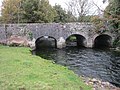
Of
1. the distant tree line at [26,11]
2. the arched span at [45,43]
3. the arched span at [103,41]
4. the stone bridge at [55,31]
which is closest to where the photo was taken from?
the stone bridge at [55,31]

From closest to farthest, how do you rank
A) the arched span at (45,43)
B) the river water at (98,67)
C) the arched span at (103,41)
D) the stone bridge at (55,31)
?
the river water at (98,67)
the stone bridge at (55,31)
the arched span at (103,41)
the arched span at (45,43)

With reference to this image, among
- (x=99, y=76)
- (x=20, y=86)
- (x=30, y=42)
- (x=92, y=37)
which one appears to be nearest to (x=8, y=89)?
(x=20, y=86)

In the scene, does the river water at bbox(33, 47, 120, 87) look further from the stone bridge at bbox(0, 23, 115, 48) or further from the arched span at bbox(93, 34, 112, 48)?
the arched span at bbox(93, 34, 112, 48)

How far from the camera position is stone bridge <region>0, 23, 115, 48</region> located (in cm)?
5144

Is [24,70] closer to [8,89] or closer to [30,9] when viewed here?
[8,89]

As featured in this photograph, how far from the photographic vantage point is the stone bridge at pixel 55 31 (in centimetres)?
5144

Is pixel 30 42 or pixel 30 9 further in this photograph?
Result: pixel 30 9

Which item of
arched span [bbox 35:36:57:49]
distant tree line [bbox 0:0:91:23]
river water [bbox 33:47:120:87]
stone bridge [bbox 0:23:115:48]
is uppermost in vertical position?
distant tree line [bbox 0:0:91:23]

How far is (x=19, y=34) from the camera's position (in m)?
51.4

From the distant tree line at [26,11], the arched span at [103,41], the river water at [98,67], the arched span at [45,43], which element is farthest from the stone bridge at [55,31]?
the river water at [98,67]

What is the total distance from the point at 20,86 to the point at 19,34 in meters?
35.3

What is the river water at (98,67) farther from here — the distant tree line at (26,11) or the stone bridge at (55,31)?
the distant tree line at (26,11)

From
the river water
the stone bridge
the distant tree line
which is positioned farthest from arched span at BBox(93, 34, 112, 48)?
the distant tree line

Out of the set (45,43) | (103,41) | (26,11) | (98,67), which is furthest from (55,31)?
(98,67)
